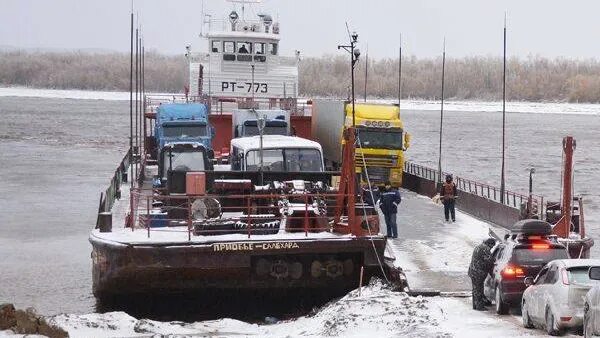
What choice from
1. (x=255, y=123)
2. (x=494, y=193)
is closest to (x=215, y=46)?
(x=255, y=123)

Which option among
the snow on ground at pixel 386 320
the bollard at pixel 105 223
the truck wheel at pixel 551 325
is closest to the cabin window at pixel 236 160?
the bollard at pixel 105 223

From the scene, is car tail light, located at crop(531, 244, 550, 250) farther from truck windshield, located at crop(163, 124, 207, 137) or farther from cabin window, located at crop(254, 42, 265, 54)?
cabin window, located at crop(254, 42, 265, 54)

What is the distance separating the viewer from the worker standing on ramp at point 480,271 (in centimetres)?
1730

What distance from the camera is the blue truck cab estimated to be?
136 ft

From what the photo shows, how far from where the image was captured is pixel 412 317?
1612cm

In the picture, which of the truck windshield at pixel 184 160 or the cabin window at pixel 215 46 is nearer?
the truck windshield at pixel 184 160

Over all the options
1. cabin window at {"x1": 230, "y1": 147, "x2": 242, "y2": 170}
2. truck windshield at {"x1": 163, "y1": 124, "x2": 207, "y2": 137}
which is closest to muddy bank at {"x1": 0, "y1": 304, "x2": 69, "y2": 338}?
cabin window at {"x1": 230, "y1": 147, "x2": 242, "y2": 170}

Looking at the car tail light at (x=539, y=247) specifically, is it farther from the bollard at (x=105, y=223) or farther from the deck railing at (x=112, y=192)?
the deck railing at (x=112, y=192)

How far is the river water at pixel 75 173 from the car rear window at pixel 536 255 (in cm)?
964

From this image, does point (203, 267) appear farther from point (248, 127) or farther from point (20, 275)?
point (248, 127)

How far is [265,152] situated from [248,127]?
1189 cm

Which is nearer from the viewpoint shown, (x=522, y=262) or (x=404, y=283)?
(x=522, y=262)

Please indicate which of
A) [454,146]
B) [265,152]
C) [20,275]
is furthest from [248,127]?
[454,146]

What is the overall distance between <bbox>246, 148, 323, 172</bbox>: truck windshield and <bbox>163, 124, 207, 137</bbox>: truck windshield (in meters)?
13.2
